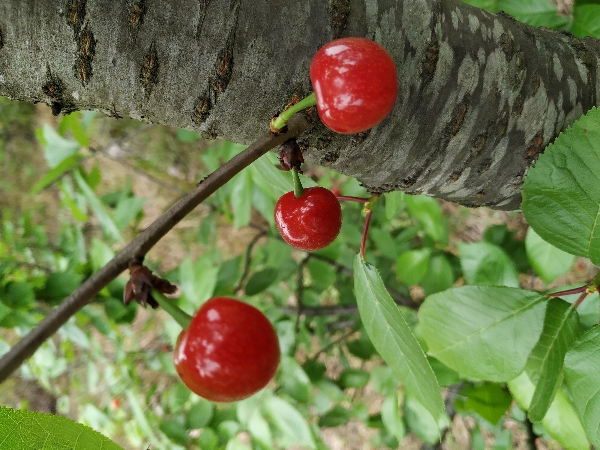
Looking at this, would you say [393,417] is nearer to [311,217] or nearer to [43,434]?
[311,217]

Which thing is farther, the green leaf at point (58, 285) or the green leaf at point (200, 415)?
the green leaf at point (200, 415)

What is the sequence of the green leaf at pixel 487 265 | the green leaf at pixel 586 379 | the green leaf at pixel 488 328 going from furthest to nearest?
the green leaf at pixel 487 265, the green leaf at pixel 488 328, the green leaf at pixel 586 379

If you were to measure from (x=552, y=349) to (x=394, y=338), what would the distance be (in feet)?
0.92

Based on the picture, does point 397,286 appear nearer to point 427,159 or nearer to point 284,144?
point 427,159

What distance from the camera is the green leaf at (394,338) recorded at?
69 centimetres

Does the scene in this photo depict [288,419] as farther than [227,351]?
Yes

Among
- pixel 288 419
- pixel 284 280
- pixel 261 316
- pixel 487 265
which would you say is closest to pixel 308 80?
pixel 261 316

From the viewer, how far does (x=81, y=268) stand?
55.7 inches

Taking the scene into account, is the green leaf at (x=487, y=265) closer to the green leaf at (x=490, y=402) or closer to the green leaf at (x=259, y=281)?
the green leaf at (x=490, y=402)

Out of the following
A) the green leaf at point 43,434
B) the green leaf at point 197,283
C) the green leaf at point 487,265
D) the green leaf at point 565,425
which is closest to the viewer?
the green leaf at point 43,434

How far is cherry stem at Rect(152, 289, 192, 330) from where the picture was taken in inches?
20.7

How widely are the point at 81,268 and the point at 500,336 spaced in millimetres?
1241

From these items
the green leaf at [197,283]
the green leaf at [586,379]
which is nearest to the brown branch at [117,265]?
the green leaf at [586,379]

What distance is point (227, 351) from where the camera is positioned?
1.69 ft
